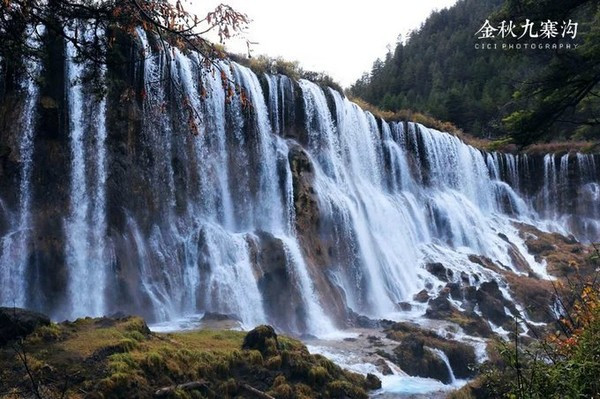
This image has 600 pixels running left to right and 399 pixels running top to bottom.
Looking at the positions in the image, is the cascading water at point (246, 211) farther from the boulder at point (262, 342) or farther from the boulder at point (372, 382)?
the boulder at point (372, 382)

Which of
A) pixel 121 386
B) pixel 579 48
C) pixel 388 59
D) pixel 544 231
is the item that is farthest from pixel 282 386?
pixel 388 59

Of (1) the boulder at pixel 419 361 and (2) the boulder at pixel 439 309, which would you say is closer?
(1) the boulder at pixel 419 361

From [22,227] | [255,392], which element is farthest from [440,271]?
[22,227]

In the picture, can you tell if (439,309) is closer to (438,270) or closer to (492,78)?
(438,270)

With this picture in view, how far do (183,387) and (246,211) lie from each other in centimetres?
1322

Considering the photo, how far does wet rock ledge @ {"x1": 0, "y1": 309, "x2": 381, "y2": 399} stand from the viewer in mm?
6824

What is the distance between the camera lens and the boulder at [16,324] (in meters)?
7.67

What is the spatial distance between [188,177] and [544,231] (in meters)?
26.3

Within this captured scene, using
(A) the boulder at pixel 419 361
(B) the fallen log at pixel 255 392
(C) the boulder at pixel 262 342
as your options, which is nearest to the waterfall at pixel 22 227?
(C) the boulder at pixel 262 342

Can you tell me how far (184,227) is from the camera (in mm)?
18031

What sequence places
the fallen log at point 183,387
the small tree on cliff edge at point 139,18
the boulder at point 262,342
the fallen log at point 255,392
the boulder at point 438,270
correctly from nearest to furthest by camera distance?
the small tree on cliff edge at point 139,18 < the fallen log at point 183,387 < the fallen log at point 255,392 < the boulder at point 262,342 < the boulder at point 438,270

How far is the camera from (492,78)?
188ft

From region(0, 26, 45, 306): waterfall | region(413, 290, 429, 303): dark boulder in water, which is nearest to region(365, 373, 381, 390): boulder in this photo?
region(0, 26, 45, 306): waterfall

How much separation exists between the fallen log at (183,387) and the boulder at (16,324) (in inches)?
91.4
